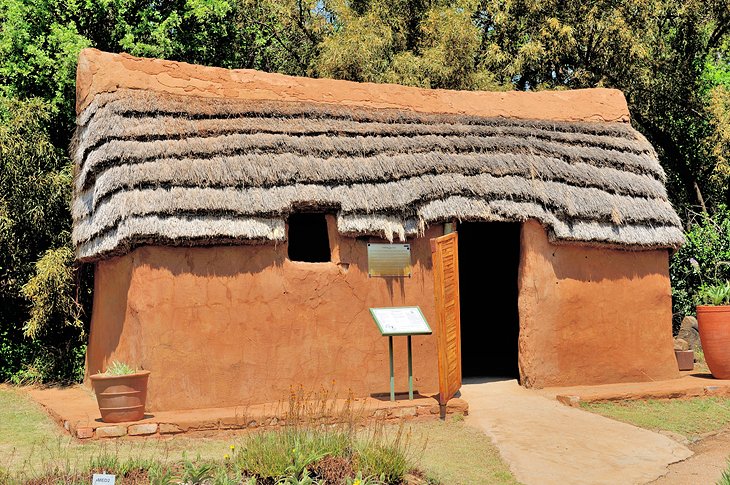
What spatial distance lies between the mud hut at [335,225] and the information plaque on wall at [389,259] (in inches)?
3.3

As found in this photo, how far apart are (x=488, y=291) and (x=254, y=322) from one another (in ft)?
20.3

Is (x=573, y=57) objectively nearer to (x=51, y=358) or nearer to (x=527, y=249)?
(x=527, y=249)

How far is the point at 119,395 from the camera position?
9062 millimetres

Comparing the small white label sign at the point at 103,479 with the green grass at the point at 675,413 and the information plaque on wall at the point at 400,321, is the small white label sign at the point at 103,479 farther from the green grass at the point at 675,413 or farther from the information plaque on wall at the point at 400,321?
the green grass at the point at 675,413

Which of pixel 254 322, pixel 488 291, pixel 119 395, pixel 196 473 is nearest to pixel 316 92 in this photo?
pixel 254 322

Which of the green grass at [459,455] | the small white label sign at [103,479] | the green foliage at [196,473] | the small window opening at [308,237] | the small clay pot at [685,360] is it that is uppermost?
the small window opening at [308,237]

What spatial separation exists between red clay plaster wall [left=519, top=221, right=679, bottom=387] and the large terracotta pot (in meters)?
0.63

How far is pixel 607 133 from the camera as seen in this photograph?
13625 mm

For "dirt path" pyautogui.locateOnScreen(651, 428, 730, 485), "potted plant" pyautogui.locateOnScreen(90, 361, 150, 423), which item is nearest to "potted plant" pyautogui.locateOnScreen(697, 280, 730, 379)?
"dirt path" pyautogui.locateOnScreen(651, 428, 730, 485)

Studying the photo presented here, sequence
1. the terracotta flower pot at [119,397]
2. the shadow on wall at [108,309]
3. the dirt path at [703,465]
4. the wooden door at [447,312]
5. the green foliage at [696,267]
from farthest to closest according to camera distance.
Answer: the green foliage at [696,267]
the shadow on wall at [108,309]
the wooden door at [447,312]
the terracotta flower pot at [119,397]
the dirt path at [703,465]

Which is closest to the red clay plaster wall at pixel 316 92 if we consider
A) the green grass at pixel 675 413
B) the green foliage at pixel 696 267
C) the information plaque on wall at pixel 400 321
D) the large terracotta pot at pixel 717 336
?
the large terracotta pot at pixel 717 336

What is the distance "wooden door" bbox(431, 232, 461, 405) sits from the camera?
9.98 m

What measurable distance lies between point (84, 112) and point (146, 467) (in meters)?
6.24

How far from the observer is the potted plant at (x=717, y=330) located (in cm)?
1216
